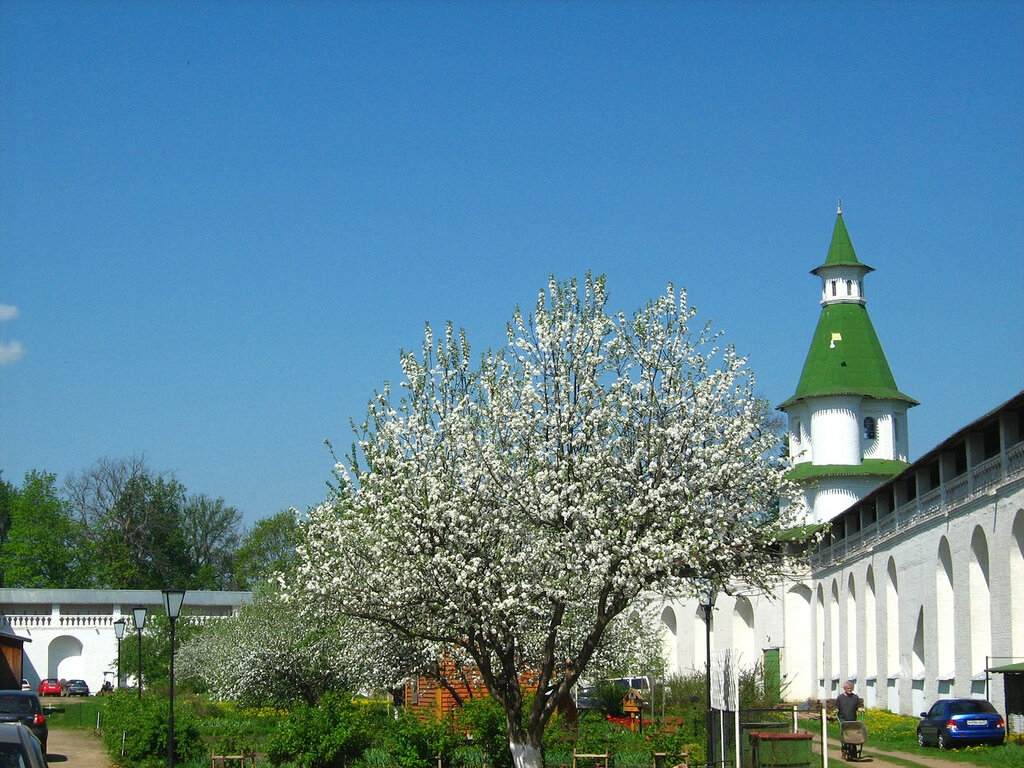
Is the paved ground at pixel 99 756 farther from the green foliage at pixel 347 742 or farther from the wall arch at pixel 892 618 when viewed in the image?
the wall arch at pixel 892 618

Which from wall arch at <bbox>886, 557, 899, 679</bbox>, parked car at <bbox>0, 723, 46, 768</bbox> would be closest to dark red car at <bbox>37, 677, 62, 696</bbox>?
wall arch at <bbox>886, 557, 899, 679</bbox>

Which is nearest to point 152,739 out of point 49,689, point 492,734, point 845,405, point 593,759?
point 492,734

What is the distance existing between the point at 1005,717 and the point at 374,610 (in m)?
18.1

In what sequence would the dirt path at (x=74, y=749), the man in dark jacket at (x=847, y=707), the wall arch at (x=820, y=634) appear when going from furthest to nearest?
the wall arch at (x=820, y=634)
the dirt path at (x=74, y=749)
the man in dark jacket at (x=847, y=707)

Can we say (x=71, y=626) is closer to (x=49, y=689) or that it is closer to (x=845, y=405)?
(x=49, y=689)

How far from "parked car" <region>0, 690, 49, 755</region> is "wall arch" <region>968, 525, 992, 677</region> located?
2355 centimetres

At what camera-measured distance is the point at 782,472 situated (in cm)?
1794

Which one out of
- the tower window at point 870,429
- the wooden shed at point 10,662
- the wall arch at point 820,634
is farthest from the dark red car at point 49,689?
the tower window at point 870,429

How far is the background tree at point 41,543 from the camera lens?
3236 inches

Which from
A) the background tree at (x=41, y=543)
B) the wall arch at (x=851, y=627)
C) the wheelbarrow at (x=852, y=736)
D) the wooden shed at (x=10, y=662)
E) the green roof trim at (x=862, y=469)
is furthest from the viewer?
the background tree at (x=41, y=543)

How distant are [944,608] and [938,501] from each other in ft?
10.9

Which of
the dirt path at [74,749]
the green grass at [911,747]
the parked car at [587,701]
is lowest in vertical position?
the dirt path at [74,749]

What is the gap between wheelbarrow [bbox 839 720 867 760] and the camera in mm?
23641

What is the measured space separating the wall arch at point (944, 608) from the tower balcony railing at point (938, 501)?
52.9 inches
